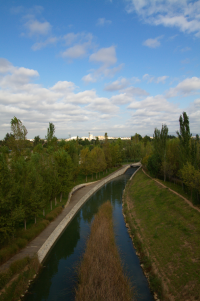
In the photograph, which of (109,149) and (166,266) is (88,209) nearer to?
(166,266)

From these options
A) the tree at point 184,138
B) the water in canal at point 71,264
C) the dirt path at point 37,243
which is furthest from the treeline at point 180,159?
the dirt path at point 37,243

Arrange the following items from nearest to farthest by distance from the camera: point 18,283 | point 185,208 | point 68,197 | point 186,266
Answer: point 18,283, point 186,266, point 185,208, point 68,197

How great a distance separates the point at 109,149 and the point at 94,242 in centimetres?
4756

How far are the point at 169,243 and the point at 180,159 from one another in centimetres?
1655

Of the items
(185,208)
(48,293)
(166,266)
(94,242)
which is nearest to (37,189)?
(94,242)

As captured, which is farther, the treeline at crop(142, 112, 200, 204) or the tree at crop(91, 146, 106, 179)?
the tree at crop(91, 146, 106, 179)

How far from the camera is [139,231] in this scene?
21.2 meters

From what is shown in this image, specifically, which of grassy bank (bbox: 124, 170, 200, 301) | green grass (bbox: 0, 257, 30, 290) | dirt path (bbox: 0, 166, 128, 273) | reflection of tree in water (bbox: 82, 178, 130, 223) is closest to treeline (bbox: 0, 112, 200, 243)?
dirt path (bbox: 0, 166, 128, 273)

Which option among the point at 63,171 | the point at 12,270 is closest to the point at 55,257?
the point at 12,270

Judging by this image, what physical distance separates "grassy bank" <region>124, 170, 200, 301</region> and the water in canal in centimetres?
88

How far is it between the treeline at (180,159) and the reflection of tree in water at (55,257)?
1475cm

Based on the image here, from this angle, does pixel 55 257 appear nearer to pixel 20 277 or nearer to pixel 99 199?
pixel 20 277

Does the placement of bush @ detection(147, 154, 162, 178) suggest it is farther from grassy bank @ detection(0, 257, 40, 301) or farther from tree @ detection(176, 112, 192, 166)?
grassy bank @ detection(0, 257, 40, 301)

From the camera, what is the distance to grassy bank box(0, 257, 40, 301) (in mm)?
11998
